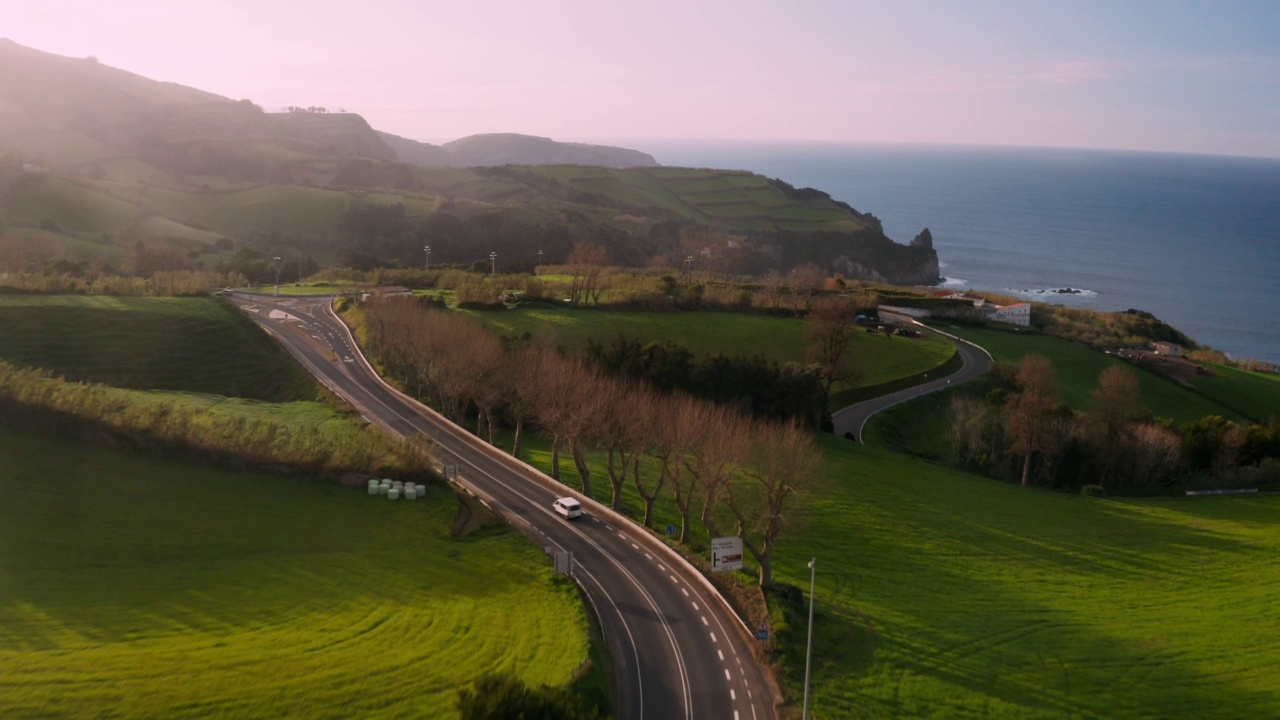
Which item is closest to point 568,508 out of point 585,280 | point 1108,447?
point 1108,447

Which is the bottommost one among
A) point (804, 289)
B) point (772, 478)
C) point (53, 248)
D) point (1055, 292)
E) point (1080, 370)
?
point (772, 478)

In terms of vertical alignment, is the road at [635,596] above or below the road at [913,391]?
below

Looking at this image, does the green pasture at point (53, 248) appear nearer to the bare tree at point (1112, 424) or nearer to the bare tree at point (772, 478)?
the bare tree at point (772, 478)

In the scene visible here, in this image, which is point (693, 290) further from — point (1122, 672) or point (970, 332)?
point (1122, 672)

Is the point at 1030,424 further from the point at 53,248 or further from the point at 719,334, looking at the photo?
the point at 53,248

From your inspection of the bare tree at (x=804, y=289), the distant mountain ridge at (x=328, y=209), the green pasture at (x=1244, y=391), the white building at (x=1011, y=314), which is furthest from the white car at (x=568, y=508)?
the distant mountain ridge at (x=328, y=209)
